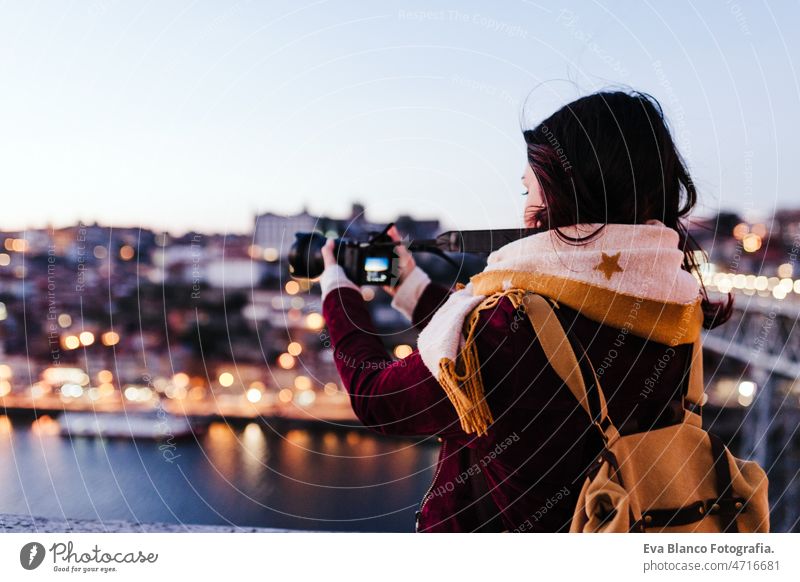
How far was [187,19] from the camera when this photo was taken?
3.69 feet

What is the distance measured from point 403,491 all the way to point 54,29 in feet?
6.50

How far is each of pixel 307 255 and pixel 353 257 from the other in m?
0.07

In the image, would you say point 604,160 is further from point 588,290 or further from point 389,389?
point 389,389

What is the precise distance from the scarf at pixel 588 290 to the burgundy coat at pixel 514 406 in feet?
0.05

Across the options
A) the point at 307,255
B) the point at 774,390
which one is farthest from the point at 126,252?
the point at 774,390

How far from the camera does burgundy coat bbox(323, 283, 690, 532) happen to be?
0.58 metres

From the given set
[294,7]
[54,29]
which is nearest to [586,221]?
[294,7]

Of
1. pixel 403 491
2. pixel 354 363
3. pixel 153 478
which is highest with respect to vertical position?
pixel 354 363

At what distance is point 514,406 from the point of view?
58cm

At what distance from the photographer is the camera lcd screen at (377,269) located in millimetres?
815
